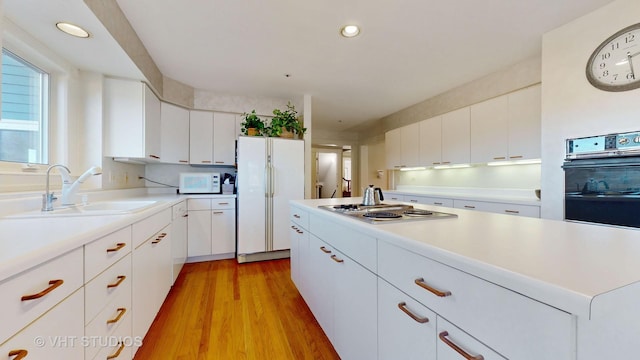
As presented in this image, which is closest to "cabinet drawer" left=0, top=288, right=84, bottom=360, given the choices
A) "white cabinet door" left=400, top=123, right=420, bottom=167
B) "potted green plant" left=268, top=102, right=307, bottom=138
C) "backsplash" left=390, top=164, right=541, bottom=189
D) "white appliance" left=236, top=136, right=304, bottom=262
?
"white appliance" left=236, top=136, right=304, bottom=262

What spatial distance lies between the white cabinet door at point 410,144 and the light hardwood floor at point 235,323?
2837 millimetres

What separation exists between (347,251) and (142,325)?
134 centimetres

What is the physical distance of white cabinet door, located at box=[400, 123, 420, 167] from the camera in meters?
4.11

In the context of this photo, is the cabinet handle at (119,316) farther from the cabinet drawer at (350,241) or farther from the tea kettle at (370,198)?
the tea kettle at (370,198)

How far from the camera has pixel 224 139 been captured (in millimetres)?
3551

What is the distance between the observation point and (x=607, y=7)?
1.84 m

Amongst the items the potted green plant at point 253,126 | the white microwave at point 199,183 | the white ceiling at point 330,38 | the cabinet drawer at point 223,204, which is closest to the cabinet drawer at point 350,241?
the white ceiling at point 330,38

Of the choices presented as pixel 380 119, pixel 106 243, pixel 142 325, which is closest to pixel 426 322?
pixel 106 243

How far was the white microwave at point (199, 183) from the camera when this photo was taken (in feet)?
10.5

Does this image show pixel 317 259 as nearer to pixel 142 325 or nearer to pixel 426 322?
pixel 426 322

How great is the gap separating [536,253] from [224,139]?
3574mm

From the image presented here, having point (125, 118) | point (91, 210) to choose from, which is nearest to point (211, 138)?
point (125, 118)

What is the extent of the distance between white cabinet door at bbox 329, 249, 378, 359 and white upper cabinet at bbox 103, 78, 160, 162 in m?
2.29

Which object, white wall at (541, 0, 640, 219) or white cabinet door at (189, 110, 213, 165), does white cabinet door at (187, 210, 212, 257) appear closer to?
white cabinet door at (189, 110, 213, 165)
